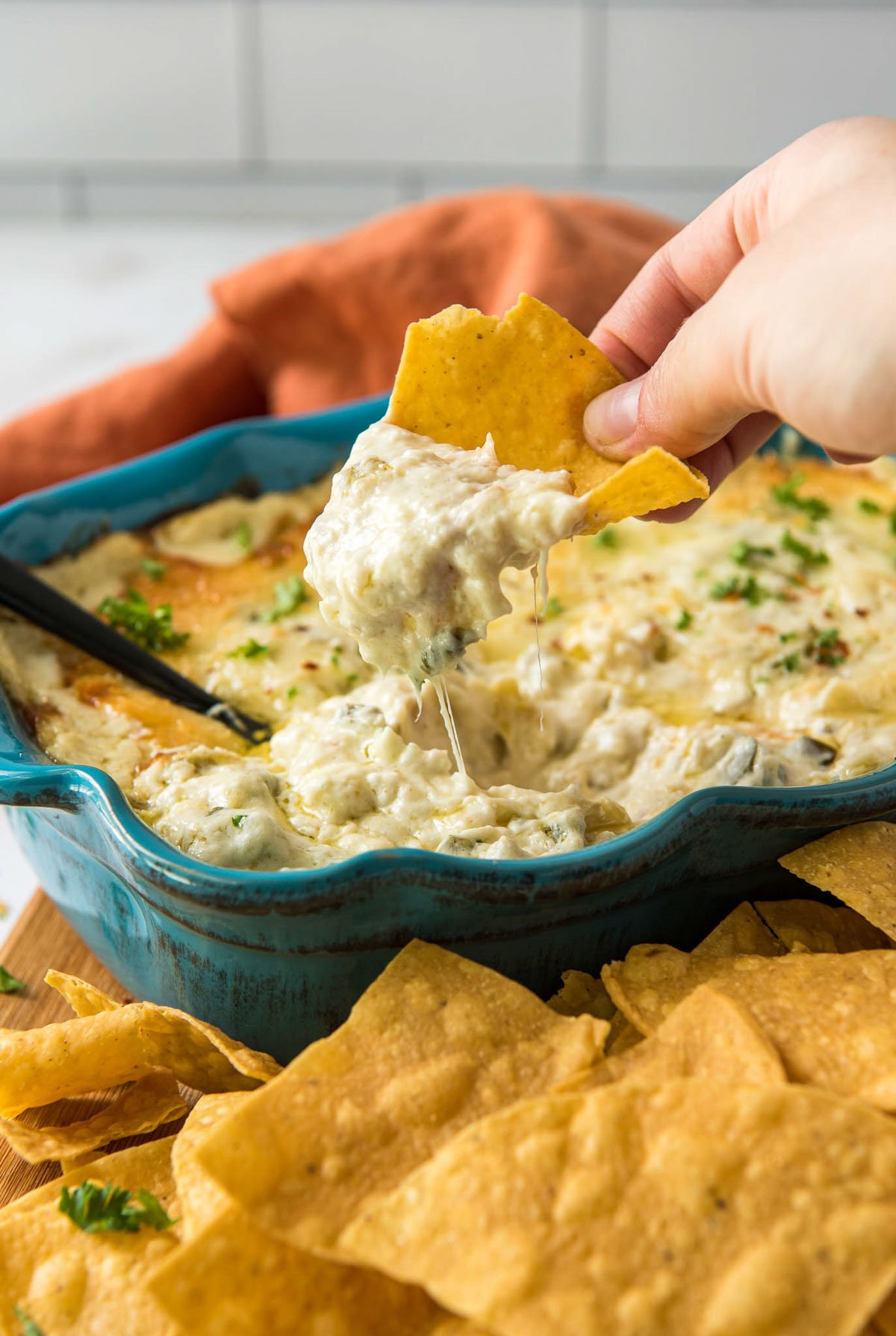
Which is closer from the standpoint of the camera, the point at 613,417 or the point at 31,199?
the point at 613,417

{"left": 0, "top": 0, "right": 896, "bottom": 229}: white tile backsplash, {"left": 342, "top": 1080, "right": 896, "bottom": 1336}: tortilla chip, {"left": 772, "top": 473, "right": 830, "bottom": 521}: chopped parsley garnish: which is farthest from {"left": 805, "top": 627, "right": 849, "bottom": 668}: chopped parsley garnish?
{"left": 0, "top": 0, "right": 896, "bottom": 229}: white tile backsplash

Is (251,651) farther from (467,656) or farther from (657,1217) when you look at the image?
(657,1217)

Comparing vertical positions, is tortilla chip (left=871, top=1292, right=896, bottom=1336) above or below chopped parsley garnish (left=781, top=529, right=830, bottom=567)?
below

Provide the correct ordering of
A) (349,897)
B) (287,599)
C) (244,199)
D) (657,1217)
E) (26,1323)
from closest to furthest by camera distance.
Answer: (657,1217) → (26,1323) → (349,897) → (287,599) → (244,199)

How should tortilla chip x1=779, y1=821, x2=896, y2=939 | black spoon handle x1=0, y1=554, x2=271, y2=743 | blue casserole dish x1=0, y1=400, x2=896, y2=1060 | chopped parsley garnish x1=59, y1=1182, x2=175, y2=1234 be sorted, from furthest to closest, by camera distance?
black spoon handle x1=0, y1=554, x2=271, y2=743 < tortilla chip x1=779, y1=821, x2=896, y2=939 < blue casserole dish x1=0, y1=400, x2=896, y2=1060 < chopped parsley garnish x1=59, y1=1182, x2=175, y2=1234

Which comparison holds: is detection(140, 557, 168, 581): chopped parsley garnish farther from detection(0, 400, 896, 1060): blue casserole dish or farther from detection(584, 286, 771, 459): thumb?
detection(584, 286, 771, 459): thumb

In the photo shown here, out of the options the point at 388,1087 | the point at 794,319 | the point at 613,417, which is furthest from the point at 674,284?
the point at 388,1087

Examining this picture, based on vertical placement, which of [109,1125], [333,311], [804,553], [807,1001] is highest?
[333,311]

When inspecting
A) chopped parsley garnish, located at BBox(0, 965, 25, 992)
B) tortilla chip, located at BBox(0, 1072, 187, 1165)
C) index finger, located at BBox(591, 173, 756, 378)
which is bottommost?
chopped parsley garnish, located at BBox(0, 965, 25, 992)
